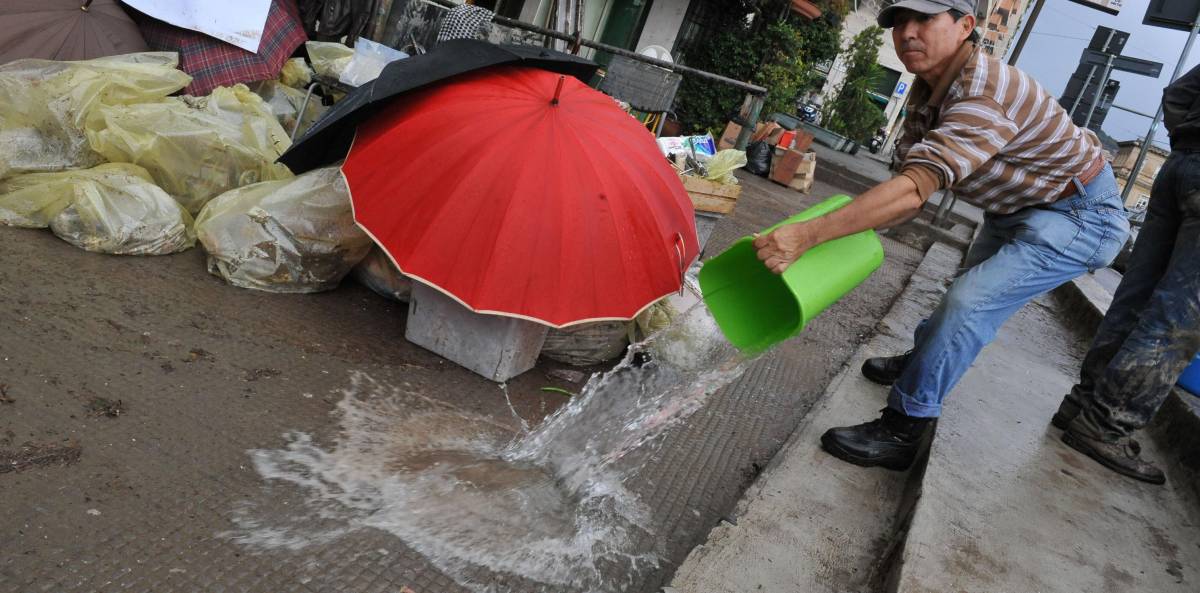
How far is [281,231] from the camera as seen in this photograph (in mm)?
3293

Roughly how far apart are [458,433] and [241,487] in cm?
79

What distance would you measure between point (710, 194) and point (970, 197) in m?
1.80

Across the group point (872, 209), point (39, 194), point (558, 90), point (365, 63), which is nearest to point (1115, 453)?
point (872, 209)

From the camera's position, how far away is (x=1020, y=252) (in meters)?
2.78

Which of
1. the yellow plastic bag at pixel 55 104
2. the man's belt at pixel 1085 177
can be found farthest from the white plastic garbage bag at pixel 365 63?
the man's belt at pixel 1085 177

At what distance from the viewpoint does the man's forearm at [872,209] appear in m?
2.30

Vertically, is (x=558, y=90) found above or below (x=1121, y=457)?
above

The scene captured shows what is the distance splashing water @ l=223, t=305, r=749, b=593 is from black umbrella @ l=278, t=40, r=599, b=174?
38.2 inches

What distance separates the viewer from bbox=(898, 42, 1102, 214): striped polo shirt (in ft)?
7.78

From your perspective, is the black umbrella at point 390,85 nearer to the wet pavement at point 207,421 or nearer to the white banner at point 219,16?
the wet pavement at point 207,421

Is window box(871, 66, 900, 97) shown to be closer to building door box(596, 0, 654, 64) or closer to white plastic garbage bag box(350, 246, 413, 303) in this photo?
building door box(596, 0, 654, 64)

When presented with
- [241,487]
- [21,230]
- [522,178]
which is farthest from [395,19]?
[241,487]

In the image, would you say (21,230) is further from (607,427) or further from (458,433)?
(607,427)

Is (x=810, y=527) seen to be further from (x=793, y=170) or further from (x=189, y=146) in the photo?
(x=793, y=170)
